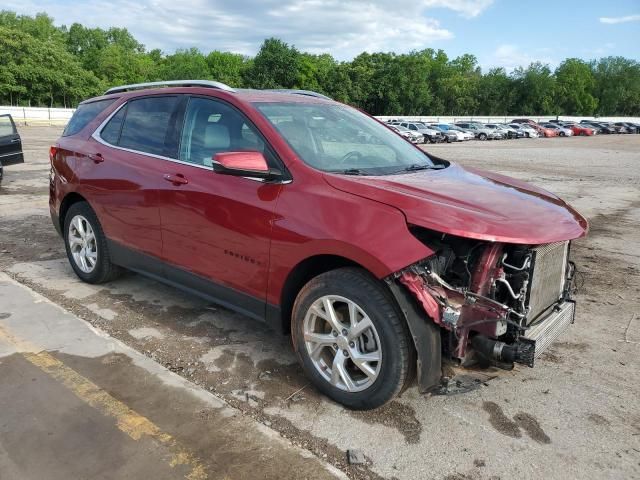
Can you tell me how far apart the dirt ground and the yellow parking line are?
0.47 metres

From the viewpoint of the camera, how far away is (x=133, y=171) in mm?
4254

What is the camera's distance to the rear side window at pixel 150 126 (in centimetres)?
410

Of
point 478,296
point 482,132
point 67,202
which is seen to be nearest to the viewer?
point 478,296

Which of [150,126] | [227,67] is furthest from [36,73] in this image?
[150,126]

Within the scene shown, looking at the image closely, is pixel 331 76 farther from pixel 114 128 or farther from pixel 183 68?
pixel 114 128

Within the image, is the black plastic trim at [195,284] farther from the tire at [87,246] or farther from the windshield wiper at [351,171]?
the windshield wiper at [351,171]

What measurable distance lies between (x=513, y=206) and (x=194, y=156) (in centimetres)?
222

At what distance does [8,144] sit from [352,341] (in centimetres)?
1164

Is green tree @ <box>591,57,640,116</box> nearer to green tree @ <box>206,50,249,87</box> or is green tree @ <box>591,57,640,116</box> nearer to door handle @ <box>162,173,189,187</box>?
green tree @ <box>206,50,249,87</box>

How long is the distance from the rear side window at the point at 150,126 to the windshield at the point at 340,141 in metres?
0.87

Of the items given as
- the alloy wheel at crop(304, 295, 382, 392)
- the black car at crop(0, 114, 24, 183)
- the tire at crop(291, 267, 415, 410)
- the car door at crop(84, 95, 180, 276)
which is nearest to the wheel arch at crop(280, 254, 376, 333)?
the tire at crop(291, 267, 415, 410)

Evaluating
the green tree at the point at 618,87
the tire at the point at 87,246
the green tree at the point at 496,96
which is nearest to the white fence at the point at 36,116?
the tire at the point at 87,246

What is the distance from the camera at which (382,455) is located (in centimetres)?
270

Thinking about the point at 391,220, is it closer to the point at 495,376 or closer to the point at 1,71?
the point at 495,376
